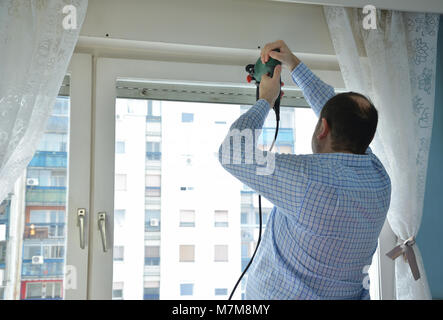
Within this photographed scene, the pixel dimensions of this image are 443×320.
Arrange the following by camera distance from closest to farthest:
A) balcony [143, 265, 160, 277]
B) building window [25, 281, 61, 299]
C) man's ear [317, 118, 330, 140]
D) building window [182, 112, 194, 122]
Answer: man's ear [317, 118, 330, 140]
building window [25, 281, 61, 299]
balcony [143, 265, 160, 277]
building window [182, 112, 194, 122]

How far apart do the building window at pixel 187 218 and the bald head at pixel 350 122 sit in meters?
0.80

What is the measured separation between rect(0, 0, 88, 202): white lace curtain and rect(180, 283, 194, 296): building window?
0.77 metres

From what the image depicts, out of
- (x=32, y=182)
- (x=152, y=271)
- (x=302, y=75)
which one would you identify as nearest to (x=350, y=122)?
(x=302, y=75)

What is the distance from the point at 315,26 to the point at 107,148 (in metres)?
1.06

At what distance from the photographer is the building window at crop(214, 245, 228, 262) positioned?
1812 mm

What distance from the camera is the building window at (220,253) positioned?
1.81m

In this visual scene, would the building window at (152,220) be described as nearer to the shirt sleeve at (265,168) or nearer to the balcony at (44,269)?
the balcony at (44,269)

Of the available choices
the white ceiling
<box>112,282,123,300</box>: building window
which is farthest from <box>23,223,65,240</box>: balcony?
the white ceiling

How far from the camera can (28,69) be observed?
62.5 inches

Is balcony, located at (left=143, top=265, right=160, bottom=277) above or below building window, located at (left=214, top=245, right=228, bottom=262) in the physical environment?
below

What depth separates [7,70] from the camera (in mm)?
1569

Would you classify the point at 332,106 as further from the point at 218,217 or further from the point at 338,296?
the point at 218,217

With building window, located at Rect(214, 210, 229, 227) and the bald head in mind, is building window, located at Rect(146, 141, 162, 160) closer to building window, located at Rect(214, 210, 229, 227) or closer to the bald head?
building window, located at Rect(214, 210, 229, 227)

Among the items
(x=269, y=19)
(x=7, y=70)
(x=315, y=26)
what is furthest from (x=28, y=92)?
(x=315, y=26)
